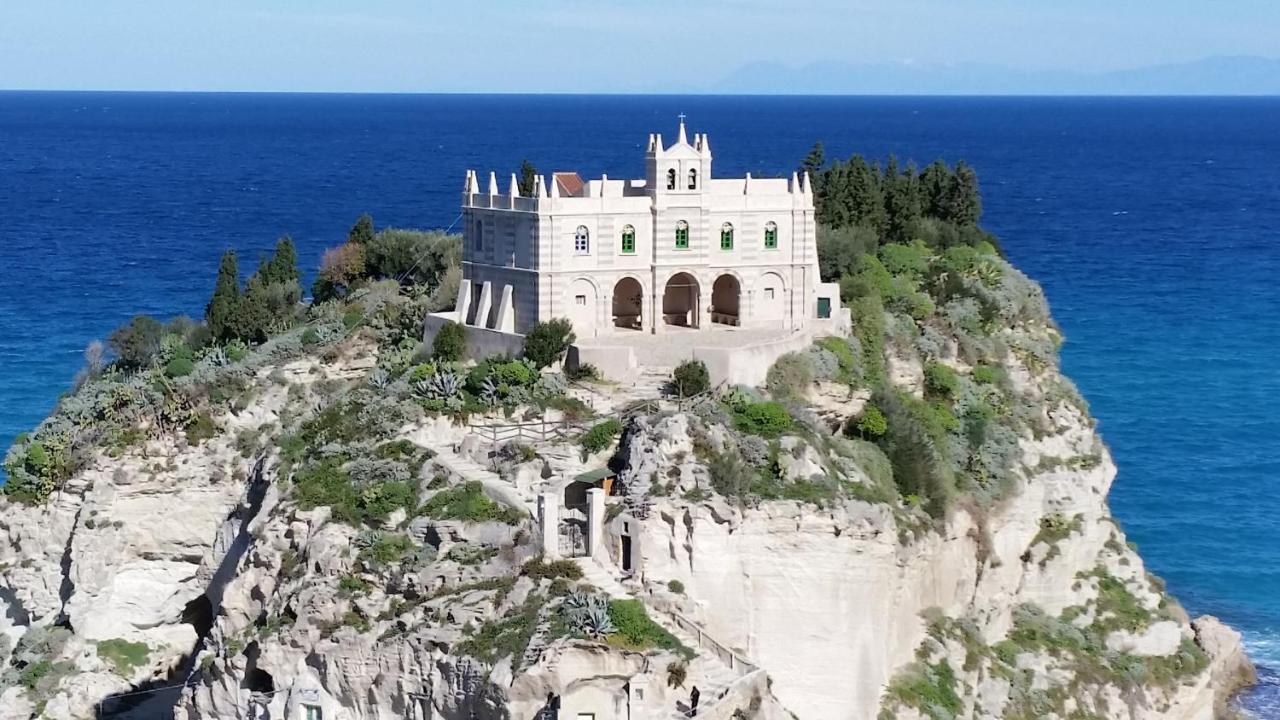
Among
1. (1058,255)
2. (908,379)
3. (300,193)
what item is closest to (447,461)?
(908,379)

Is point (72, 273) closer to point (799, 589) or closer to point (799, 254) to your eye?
point (799, 254)

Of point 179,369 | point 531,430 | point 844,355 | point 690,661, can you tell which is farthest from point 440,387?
point 690,661

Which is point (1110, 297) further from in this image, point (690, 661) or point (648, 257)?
point (690, 661)

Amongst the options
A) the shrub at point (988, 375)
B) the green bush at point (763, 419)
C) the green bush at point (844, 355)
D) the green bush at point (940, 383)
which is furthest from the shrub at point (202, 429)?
the shrub at point (988, 375)

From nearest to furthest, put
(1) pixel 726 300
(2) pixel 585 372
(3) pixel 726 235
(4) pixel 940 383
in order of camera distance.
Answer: (2) pixel 585 372 < (3) pixel 726 235 < (1) pixel 726 300 < (4) pixel 940 383

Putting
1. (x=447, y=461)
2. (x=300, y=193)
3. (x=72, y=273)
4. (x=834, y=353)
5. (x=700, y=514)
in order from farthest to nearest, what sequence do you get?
(x=300, y=193) < (x=72, y=273) < (x=834, y=353) < (x=447, y=461) < (x=700, y=514)

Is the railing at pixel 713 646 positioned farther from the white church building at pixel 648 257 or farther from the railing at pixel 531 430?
the white church building at pixel 648 257
